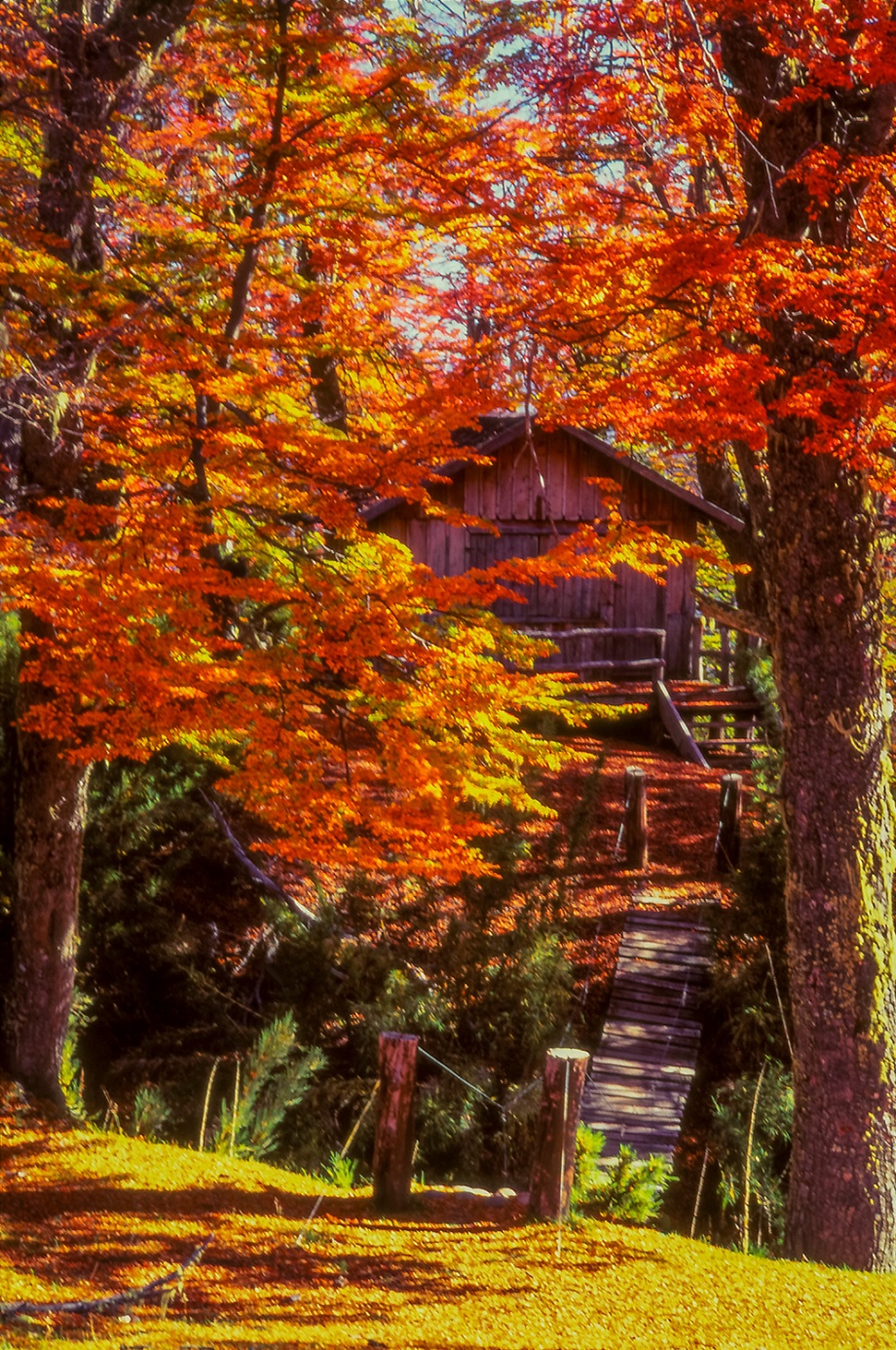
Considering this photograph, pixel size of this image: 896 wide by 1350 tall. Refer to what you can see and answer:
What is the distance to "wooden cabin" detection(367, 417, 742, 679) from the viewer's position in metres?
21.9

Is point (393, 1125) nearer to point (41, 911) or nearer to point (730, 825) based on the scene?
point (41, 911)

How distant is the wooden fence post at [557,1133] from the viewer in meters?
6.95

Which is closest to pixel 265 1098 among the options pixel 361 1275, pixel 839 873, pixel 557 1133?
pixel 557 1133

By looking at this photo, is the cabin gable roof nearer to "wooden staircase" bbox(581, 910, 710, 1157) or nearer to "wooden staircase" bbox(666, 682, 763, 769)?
"wooden staircase" bbox(666, 682, 763, 769)

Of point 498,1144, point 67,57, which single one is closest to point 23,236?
point 67,57

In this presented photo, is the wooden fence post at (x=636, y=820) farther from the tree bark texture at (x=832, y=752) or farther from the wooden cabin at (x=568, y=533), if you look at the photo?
the wooden cabin at (x=568, y=533)

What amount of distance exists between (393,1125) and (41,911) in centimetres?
354

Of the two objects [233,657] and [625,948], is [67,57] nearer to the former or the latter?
[233,657]

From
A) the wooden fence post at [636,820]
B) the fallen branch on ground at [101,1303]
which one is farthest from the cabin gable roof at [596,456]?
the fallen branch on ground at [101,1303]

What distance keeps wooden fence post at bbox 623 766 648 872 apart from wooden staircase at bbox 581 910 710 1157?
4.24ft

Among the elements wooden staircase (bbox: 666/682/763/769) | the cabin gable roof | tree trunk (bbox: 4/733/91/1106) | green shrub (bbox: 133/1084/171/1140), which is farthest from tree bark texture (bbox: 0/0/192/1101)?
wooden staircase (bbox: 666/682/763/769)

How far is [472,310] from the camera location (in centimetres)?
1641

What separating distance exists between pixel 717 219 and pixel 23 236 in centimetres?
520

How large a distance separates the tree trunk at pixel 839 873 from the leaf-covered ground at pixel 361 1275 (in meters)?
0.86
